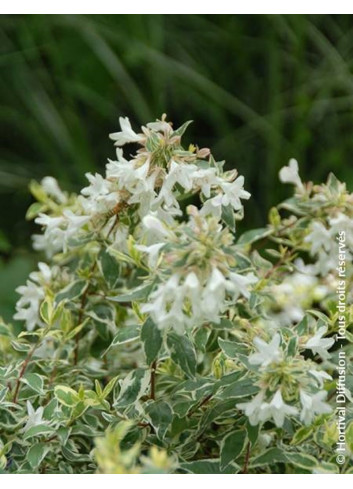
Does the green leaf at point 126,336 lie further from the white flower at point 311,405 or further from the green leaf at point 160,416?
the white flower at point 311,405

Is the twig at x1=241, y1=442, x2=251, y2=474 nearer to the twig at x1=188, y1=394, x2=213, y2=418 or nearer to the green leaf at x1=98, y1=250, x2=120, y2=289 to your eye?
the twig at x1=188, y1=394, x2=213, y2=418

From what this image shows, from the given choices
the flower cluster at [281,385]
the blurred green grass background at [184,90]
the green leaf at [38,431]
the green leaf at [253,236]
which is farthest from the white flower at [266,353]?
the blurred green grass background at [184,90]

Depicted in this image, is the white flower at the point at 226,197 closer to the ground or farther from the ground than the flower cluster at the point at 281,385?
farther from the ground

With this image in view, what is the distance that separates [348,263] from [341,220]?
98 mm

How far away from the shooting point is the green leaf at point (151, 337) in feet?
2.84

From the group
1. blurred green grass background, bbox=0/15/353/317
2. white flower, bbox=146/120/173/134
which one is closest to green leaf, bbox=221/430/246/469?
white flower, bbox=146/120/173/134

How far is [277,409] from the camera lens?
812 mm

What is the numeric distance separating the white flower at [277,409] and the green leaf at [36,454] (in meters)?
0.23

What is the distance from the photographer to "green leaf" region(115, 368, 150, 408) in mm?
893

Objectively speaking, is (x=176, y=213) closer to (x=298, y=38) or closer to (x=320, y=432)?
(x=320, y=432)

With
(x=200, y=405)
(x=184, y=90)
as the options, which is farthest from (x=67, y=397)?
(x=184, y=90)

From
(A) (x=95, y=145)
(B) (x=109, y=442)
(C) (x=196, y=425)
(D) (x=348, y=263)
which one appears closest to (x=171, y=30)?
(A) (x=95, y=145)

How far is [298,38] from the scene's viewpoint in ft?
6.89

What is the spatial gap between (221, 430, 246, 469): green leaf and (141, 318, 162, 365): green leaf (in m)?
0.12
